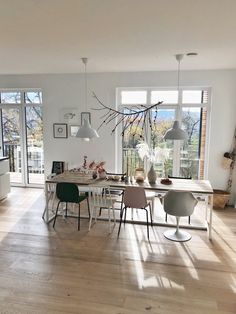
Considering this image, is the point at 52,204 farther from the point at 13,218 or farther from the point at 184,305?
the point at 184,305

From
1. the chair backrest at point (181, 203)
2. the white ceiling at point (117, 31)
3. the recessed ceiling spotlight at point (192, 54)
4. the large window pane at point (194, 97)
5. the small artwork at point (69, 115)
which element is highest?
the recessed ceiling spotlight at point (192, 54)

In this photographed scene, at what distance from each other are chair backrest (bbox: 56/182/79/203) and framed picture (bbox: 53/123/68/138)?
6.84ft

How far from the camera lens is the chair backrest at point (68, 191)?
14.4 feet

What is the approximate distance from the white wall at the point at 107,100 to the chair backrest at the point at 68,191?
1880 mm

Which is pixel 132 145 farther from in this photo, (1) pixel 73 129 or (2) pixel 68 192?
(2) pixel 68 192

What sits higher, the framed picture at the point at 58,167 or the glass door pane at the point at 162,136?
A: the glass door pane at the point at 162,136

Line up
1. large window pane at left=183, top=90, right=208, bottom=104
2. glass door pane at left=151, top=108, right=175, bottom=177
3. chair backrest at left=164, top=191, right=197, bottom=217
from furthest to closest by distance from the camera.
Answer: glass door pane at left=151, top=108, right=175, bottom=177 → large window pane at left=183, top=90, right=208, bottom=104 → chair backrest at left=164, top=191, right=197, bottom=217

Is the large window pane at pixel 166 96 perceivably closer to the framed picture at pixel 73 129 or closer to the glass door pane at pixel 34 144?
the framed picture at pixel 73 129

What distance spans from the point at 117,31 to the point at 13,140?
4.80 metres

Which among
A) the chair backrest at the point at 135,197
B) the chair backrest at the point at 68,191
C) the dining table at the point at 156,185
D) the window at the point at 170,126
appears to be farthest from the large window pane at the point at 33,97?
the chair backrest at the point at 135,197

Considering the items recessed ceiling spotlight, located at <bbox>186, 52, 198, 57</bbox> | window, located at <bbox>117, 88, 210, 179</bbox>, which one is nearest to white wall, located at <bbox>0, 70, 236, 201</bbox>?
window, located at <bbox>117, 88, 210, 179</bbox>

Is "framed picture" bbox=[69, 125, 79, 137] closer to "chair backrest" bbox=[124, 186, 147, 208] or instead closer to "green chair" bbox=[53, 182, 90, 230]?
"green chair" bbox=[53, 182, 90, 230]

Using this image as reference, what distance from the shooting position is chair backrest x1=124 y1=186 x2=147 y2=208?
4.09m

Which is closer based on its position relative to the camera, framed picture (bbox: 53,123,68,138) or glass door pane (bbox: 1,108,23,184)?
framed picture (bbox: 53,123,68,138)
